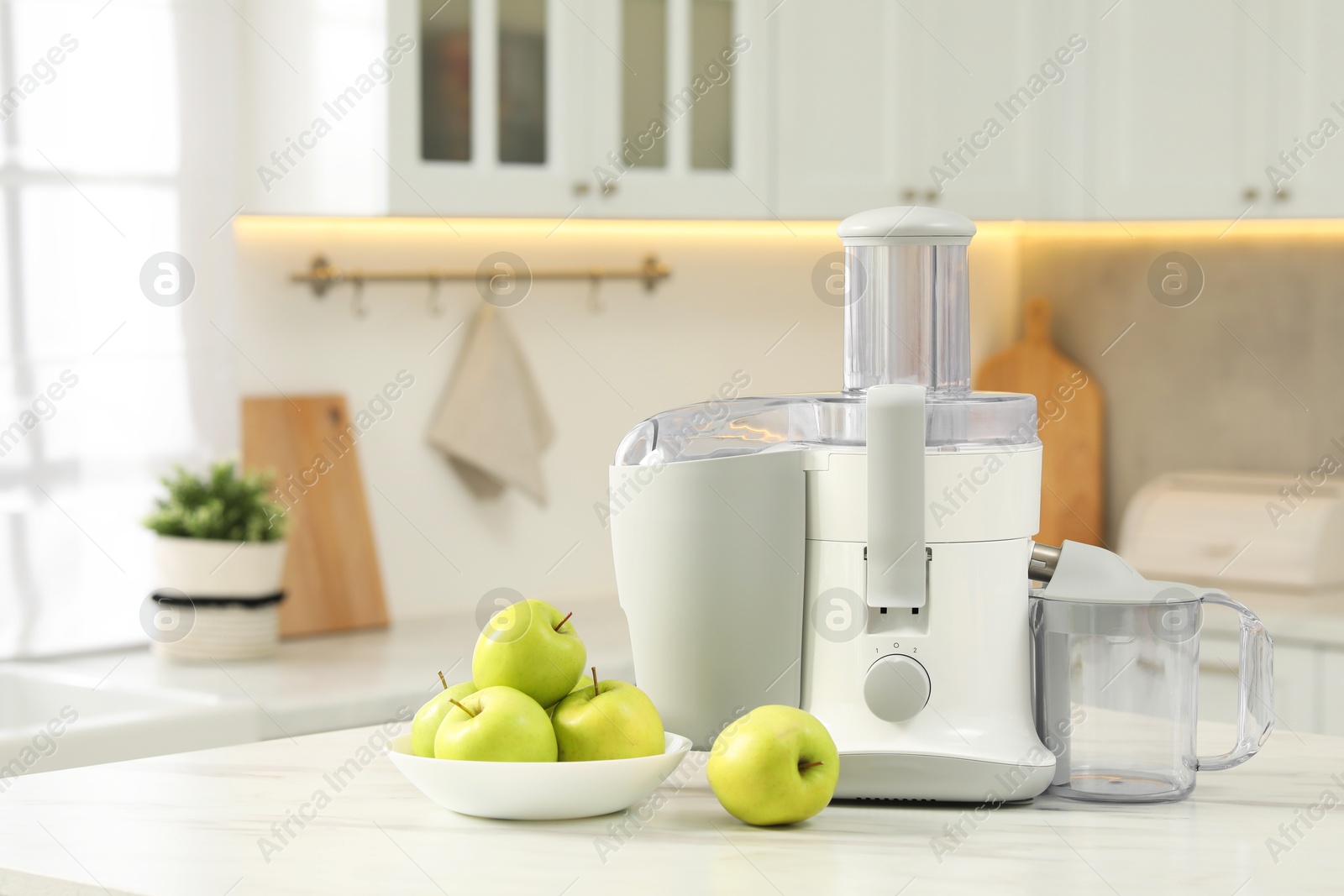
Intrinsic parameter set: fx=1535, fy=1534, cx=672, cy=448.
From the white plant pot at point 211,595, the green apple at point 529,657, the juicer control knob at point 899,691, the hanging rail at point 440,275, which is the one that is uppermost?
the hanging rail at point 440,275

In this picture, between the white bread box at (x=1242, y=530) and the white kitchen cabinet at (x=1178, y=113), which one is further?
the white bread box at (x=1242, y=530)

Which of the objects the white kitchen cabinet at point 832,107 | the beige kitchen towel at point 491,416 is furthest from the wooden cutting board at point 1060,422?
→ the beige kitchen towel at point 491,416

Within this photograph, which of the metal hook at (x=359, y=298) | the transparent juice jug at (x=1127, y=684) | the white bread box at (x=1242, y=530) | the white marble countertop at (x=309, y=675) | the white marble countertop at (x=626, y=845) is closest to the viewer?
the white marble countertop at (x=626, y=845)

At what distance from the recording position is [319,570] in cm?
262

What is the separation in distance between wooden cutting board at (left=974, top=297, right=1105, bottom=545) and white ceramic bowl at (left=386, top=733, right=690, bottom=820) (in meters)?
2.33

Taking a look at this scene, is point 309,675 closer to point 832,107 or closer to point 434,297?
point 434,297

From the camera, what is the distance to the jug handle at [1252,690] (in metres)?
1.15

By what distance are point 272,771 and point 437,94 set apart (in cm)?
144

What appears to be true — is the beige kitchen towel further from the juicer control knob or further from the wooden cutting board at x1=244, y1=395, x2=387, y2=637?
the juicer control knob

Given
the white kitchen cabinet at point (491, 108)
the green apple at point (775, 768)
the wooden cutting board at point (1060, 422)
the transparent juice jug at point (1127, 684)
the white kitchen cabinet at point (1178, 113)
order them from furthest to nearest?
the wooden cutting board at point (1060, 422), the white kitchen cabinet at point (1178, 113), the white kitchen cabinet at point (491, 108), the transparent juice jug at point (1127, 684), the green apple at point (775, 768)

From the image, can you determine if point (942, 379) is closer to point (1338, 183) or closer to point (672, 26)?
point (672, 26)

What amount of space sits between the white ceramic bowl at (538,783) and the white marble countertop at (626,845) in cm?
1

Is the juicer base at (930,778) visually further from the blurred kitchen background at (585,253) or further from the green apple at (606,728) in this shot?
the blurred kitchen background at (585,253)

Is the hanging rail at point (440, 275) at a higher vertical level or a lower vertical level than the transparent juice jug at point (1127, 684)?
higher
